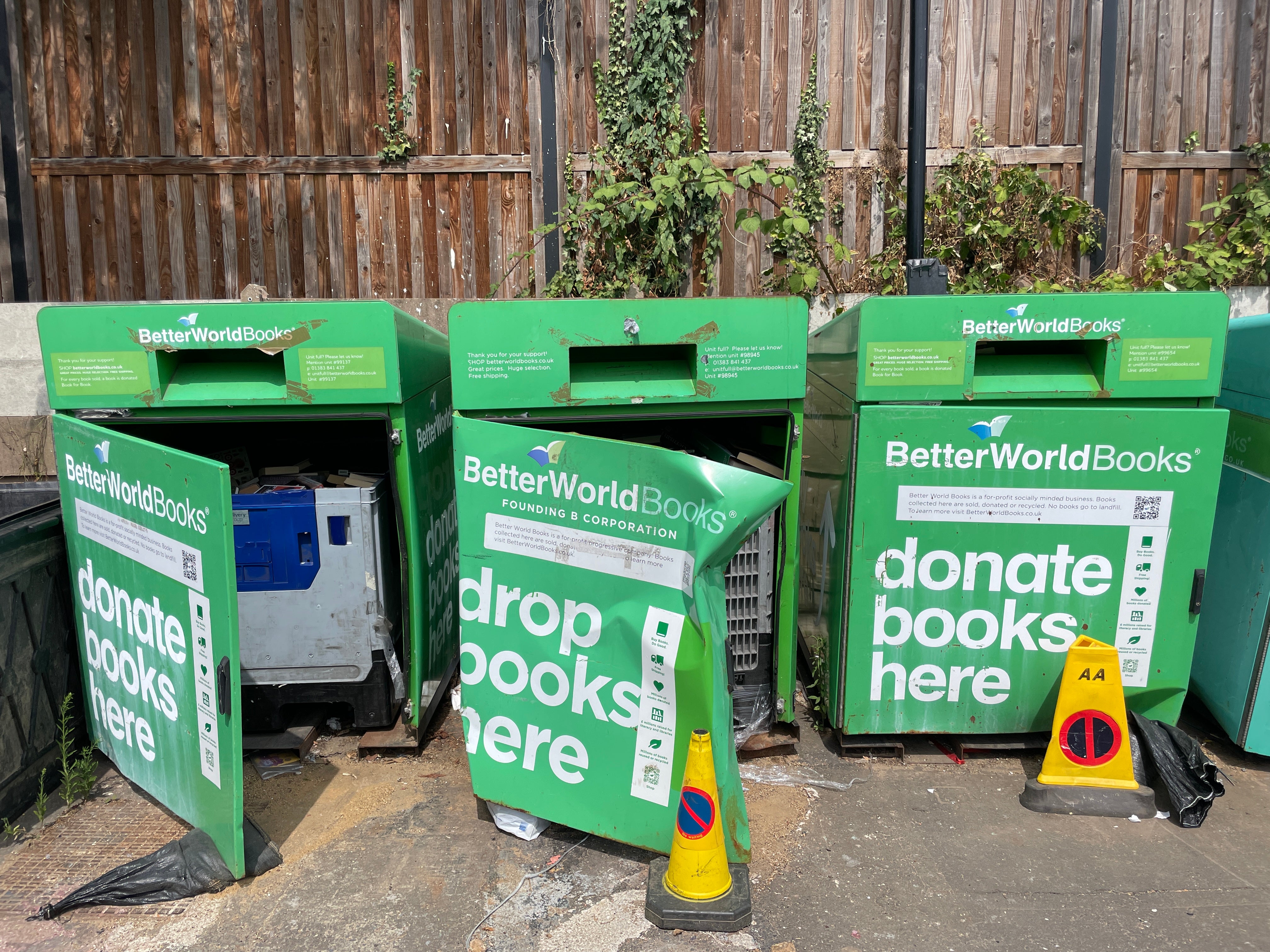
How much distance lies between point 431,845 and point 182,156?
4951 millimetres

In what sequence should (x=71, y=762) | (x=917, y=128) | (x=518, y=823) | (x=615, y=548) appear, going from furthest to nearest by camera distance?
(x=917, y=128) < (x=71, y=762) < (x=518, y=823) < (x=615, y=548)

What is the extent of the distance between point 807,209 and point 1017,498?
3174mm

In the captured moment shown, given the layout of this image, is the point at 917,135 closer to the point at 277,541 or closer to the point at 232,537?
the point at 277,541

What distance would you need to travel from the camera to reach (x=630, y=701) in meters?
2.40

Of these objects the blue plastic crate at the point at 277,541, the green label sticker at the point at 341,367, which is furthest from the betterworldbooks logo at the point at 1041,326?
the blue plastic crate at the point at 277,541

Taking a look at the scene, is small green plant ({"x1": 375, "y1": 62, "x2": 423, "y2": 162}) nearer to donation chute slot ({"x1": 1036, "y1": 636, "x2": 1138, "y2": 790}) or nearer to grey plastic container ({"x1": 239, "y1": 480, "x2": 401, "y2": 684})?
grey plastic container ({"x1": 239, "y1": 480, "x2": 401, "y2": 684})

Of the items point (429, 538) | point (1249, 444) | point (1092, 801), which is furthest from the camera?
point (429, 538)

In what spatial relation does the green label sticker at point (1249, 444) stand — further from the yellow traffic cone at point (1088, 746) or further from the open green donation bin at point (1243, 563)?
the yellow traffic cone at point (1088, 746)

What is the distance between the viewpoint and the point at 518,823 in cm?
263

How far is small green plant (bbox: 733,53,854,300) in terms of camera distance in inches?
202

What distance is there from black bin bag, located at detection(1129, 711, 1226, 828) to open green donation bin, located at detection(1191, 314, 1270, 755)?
11.4 inches

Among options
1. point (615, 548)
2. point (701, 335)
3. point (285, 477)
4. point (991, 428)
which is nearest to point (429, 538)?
point (285, 477)

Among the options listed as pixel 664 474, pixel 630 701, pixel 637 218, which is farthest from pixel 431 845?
pixel 637 218

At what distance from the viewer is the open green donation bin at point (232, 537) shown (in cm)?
235
